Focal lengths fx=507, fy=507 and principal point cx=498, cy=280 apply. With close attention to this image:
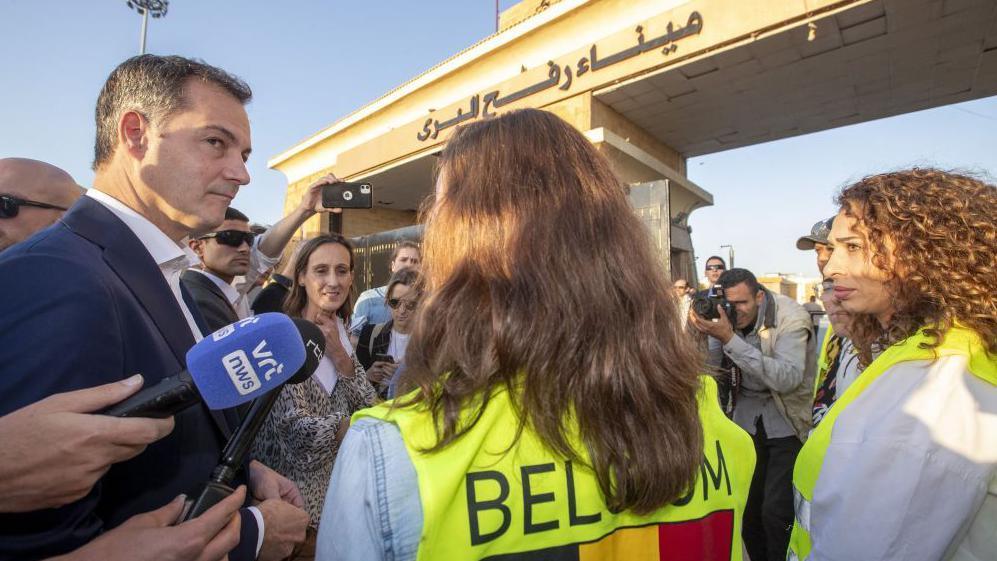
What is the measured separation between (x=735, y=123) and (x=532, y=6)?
6.40 metres

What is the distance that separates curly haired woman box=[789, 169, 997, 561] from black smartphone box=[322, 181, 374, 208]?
9.31ft

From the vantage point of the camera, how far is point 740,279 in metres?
3.78

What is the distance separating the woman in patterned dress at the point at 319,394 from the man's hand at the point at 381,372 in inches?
15.4

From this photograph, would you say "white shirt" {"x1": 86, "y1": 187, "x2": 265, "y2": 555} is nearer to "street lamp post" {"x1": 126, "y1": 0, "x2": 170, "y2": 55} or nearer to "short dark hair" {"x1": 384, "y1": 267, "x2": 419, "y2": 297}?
"short dark hair" {"x1": 384, "y1": 267, "x2": 419, "y2": 297}

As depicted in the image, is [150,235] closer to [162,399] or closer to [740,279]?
[162,399]

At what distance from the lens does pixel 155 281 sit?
125 centimetres

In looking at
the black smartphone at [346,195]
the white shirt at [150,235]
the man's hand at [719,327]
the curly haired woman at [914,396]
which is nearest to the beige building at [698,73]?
the man's hand at [719,327]

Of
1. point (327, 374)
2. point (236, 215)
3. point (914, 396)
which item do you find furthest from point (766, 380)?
point (236, 215)

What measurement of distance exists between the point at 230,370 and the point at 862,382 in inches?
67.1

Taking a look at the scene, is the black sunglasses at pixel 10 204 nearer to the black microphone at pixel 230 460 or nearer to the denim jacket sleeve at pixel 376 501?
A: the black microphone at pixel 230 460

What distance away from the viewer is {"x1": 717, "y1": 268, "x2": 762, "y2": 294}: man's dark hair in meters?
3.77

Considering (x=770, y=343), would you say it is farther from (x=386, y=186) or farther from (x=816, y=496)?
(x=386, y=186)

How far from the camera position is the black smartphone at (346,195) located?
3377mm

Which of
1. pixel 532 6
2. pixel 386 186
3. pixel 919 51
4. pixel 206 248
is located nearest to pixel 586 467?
pixel 206 248
